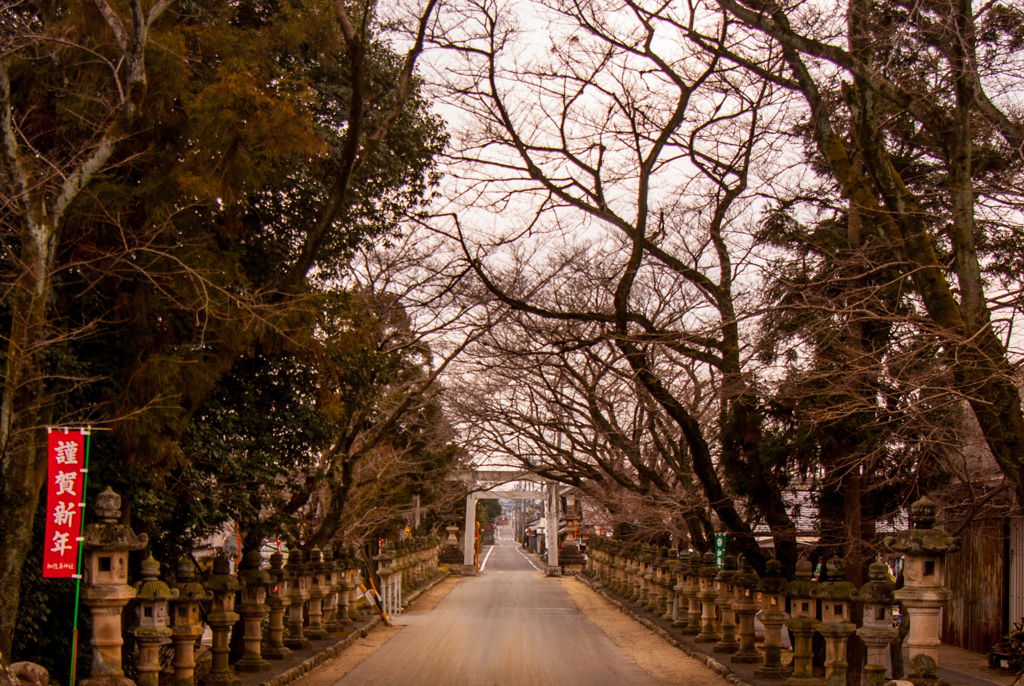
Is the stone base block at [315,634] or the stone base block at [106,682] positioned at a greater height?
the stone base block at [106,682]

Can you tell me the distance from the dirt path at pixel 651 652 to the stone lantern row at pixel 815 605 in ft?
2.06

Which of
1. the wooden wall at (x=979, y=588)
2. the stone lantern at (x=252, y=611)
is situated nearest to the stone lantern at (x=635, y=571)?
the wooden wall at (x=979, y=588)

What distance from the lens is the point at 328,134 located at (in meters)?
12.9

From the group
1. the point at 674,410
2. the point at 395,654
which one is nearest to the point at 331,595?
the point at 395,654

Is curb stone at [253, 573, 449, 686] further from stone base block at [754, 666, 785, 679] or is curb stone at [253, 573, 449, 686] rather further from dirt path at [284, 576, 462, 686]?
stone base block at [754, 666, 785, 679]

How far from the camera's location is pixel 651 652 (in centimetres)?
1641

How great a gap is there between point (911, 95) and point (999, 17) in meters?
1.82

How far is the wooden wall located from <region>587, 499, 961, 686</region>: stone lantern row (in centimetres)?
499

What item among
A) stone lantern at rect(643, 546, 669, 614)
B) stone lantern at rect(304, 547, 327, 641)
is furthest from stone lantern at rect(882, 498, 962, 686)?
stone lantern at rect(643, 546, 669, 614)

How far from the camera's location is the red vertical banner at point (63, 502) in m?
7.80

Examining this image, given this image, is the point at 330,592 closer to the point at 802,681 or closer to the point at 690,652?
the point at 690,652

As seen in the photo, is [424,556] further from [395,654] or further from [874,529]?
[874,529]

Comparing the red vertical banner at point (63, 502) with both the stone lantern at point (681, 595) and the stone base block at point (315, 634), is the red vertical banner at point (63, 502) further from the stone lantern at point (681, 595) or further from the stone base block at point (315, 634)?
the stone lantern at point (681, 595)

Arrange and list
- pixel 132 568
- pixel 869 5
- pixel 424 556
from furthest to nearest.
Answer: pixel 424 556 < pixel 132 568 < pixel 869 5
